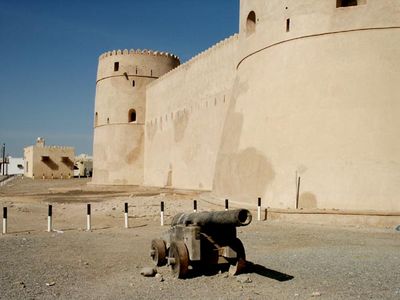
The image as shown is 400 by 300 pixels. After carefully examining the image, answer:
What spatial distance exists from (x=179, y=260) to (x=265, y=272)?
42.2 inches

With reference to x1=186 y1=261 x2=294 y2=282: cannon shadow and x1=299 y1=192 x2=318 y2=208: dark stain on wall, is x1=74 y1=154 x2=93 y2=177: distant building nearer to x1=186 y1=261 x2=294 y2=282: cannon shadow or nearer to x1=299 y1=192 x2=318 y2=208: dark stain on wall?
x1=299 y1=192 x2=318 y2=208: dark stain on wall

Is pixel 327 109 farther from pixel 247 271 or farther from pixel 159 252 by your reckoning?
pixel 159 252

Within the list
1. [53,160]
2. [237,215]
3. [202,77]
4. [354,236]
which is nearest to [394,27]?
[354,236]

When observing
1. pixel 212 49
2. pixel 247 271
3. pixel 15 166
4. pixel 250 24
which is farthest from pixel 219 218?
pixel 15 166

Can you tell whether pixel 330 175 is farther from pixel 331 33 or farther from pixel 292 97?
pixel 331 33

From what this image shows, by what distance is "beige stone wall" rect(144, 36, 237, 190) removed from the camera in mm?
18281

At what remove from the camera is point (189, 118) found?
21219mm

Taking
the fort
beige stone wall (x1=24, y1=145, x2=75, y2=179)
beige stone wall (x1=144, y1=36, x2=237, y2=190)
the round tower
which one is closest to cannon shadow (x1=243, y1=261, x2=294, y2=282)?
the fort

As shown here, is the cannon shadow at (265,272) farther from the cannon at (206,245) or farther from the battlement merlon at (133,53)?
the battlement merlon at (133,53)

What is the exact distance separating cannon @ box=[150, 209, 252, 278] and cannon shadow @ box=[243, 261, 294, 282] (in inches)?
9.1

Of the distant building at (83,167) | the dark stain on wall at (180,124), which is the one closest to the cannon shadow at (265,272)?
the dark stain on wall at (180,124)

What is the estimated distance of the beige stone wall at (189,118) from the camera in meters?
18.3

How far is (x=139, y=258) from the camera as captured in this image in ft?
21.9

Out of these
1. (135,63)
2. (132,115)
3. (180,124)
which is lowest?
(180,124)
